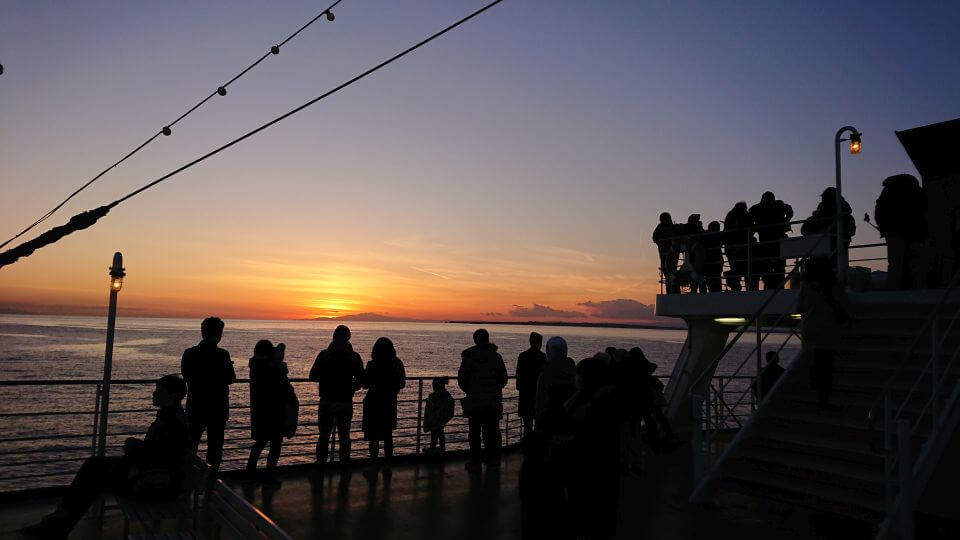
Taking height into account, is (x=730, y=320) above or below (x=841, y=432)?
above

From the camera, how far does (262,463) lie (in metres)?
20.6

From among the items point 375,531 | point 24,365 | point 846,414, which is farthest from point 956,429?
point 24,365

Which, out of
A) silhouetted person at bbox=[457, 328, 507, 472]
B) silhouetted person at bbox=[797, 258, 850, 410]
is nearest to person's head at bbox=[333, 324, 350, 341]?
silhouetted person at bbox=[457, 328, 507, 472]

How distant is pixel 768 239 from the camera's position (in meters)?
10.5

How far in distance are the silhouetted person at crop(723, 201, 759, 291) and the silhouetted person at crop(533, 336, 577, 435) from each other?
6477mm

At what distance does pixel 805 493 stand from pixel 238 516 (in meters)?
5.20

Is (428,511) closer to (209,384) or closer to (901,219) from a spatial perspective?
(209,384)

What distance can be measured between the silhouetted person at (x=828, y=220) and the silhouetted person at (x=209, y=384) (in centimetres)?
859

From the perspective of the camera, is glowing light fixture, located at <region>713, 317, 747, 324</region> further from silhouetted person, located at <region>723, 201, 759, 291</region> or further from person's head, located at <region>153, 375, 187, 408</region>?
person's head, located at <region>153, 375, 187, 408</region>

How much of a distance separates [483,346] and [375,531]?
300cm

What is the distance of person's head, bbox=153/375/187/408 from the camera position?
4508 mm

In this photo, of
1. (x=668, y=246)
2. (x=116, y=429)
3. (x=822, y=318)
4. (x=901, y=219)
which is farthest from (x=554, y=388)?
(x=116, y=429)

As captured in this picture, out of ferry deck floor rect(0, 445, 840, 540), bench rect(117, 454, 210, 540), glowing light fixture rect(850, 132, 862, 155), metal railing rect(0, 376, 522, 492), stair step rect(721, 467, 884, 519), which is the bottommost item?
metal railing rect(0, 376, 522, 492)

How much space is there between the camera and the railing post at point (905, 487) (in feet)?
14.6
